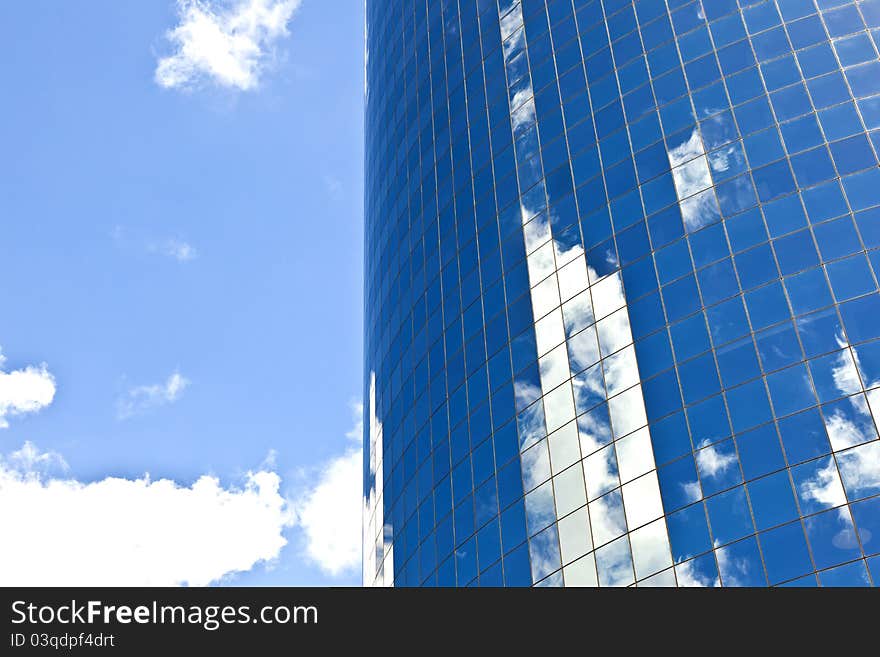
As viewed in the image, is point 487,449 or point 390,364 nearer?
point 487,449

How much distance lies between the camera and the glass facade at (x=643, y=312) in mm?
48875

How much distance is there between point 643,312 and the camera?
56.3 m

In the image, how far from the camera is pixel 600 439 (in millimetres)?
55125

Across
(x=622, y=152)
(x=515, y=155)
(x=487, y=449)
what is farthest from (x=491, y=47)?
(x=487, y=449)

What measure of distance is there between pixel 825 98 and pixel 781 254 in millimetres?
9994

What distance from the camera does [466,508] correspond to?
61875mm

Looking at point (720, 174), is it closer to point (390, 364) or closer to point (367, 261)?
point (390, 364)

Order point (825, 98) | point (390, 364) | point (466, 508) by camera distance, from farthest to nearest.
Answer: point (390, 364)
point (466, 508)
point (825, 98)

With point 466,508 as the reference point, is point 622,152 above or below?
above

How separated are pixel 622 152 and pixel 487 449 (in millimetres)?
18972

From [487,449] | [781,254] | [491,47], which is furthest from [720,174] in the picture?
[491,47]

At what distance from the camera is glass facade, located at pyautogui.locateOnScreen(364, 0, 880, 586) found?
48.9m
